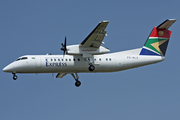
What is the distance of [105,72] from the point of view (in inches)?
931

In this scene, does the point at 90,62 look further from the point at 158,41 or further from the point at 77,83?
the point at 158,41

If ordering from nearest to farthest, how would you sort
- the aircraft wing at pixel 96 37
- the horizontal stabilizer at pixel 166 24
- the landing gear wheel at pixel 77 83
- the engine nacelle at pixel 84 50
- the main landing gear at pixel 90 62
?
the aircraft wing at pixel 96 37 → the engine nacelle at pixel 84 50 → the main landing gear at pixel 90 62 → the horizontal stabilizer at pixel 166 24 → the landing gear wheel at pixel 77 83

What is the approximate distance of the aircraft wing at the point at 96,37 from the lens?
808 inches

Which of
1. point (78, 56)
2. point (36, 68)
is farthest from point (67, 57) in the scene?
point (36, 68)

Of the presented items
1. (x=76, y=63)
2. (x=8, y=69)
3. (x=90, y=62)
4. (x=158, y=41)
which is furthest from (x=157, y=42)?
(x=8, y=69)

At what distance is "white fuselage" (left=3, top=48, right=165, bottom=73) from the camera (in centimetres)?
Answer: 2223

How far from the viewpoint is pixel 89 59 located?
74.9 feet

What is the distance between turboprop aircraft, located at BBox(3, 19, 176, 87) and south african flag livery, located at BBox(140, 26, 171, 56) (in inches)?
3.4

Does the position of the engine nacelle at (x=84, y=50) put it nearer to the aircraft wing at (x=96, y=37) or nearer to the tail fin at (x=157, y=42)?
the aircraft wing at (x=96, y=37)

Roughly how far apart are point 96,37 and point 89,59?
6.17 feet

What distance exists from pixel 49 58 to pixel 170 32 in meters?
9.73

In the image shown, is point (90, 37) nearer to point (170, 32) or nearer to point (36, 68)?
point (36, 68)

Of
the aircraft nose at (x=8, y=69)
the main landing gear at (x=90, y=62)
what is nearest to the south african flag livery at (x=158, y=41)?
the main landing gear at (x=90, y=62)

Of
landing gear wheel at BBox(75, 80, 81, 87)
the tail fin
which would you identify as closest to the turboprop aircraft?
the tail fin
